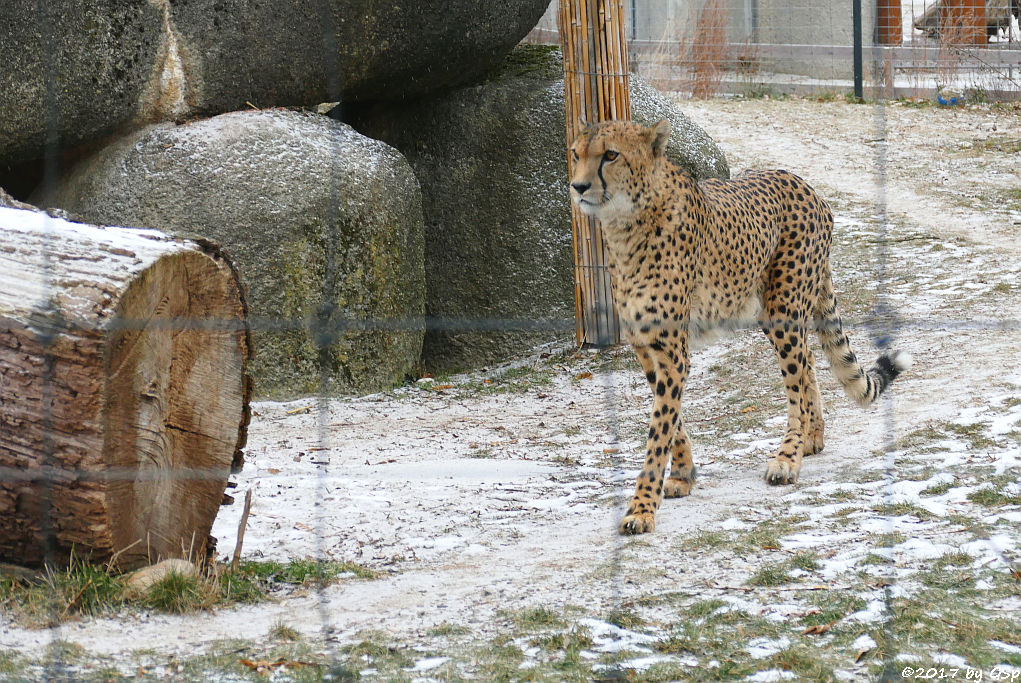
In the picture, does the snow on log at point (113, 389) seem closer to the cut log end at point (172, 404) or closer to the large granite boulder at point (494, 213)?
the cut log end at point (172, 404)

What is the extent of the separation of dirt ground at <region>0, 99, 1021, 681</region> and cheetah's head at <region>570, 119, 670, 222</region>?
3.13 feet

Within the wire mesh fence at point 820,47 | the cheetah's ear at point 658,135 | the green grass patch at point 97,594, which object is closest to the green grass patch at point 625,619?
the green grass patch at point 97,594

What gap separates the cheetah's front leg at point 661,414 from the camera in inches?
141

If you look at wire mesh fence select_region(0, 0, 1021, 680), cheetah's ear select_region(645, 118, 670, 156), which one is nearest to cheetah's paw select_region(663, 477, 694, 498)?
wire mesh fence select_region(0, 0, 1021, 680)

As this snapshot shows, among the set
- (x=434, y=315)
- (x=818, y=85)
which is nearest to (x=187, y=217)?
(x=434, y=315)

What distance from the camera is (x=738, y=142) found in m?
9.10

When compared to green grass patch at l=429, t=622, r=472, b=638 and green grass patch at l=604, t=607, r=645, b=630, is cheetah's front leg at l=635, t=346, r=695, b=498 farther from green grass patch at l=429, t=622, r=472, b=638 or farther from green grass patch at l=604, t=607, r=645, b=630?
green grass patch at l=429, t=622, r=472, b=638

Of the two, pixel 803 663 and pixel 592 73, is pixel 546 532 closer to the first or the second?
pixel 803 663

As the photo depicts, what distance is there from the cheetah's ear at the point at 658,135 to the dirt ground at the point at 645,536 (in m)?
1.12

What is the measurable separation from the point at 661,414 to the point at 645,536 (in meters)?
0.43

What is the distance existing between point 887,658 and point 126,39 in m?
4.33

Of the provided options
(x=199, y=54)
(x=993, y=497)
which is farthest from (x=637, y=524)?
(x=199, y=54)

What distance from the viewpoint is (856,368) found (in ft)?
13.5

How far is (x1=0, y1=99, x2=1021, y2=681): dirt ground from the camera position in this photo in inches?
101
